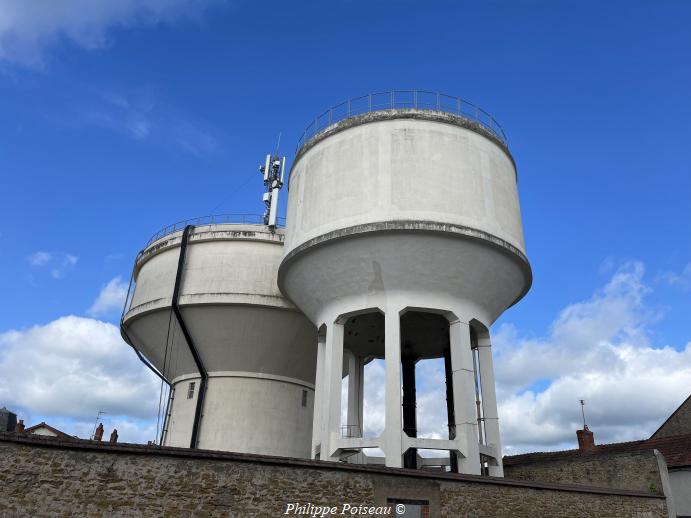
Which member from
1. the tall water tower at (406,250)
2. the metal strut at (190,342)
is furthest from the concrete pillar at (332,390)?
the metal strut at (190,342)

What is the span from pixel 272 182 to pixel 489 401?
1142 centimetres

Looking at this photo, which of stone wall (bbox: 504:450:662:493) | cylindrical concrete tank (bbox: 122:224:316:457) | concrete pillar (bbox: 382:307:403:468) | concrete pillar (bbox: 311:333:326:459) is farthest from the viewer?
cylindrical concrete tank (bbox: 122:224:316:457)

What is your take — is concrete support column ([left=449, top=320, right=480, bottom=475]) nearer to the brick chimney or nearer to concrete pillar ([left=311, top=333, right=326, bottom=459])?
concrete pillar ([left=311, top=333, right=326, bottom=459])

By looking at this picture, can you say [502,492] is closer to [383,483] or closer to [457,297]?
[383,483]

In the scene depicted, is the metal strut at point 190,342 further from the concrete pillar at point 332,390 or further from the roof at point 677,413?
the roof at point 677,413

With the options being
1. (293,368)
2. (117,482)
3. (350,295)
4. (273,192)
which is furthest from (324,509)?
(273,192)

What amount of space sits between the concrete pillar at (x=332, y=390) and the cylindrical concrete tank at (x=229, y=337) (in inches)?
159

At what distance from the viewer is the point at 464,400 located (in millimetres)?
12992

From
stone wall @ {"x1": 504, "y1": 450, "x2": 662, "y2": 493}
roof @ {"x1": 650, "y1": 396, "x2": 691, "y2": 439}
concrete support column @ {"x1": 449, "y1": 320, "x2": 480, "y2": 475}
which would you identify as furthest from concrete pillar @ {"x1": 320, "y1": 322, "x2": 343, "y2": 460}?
roof @ {"x1": 650, "y1": 396, "x2": 691, "y2": 439}

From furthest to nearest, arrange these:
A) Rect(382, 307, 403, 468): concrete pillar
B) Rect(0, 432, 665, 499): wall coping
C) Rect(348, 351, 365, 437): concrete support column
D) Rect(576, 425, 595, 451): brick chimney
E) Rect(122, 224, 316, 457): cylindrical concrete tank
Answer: Rect(576, 425, 595, 451): brick chimney, Rect(122, 224, 316, 457): cylindrical concrete tank, Rect(348, 351, 365, 437): concrete support column, Rect(382, 307, 403, 468): concrete pillar, Rect(0, 432, 665, 499): wall coping

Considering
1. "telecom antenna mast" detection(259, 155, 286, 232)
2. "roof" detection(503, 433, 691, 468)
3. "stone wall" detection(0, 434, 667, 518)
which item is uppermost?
"telecom antenna mast" detection(259, 155, 286, 232)

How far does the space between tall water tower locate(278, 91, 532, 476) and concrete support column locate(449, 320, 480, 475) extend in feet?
0.08

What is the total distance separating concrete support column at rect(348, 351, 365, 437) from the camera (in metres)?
17.4

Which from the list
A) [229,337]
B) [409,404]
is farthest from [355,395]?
[229,337]
